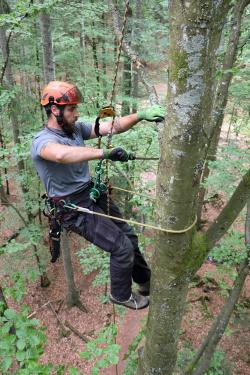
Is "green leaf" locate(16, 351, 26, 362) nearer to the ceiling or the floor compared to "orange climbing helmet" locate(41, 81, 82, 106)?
nearer to the floor

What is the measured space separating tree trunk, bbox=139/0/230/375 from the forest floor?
5674 mm

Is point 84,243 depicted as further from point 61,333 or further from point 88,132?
point 88,132

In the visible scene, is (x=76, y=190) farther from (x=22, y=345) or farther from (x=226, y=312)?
(x=226, y=312)

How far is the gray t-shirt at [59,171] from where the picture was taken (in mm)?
2975

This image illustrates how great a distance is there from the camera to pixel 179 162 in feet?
5.91

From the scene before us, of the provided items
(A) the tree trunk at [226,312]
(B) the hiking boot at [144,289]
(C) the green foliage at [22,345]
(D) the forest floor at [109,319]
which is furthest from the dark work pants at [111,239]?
(D) the forest floor at [109,319]

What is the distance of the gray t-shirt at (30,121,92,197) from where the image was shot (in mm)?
2975

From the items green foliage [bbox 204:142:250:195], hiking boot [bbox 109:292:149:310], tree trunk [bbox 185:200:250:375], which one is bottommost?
tree trunk [bbox 185:200:250:375]

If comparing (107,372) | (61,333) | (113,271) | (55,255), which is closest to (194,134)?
(113,271)

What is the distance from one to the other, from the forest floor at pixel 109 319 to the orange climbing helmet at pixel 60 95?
18.2ft

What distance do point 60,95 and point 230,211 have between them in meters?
1.84

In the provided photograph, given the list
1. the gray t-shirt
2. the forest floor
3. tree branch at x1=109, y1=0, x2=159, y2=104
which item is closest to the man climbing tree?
the gray t-shirt

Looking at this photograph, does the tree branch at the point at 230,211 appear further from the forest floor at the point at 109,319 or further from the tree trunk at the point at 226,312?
the forest floor at the point at 109,319

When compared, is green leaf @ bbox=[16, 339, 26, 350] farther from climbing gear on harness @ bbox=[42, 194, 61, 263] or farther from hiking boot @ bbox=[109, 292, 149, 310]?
climbing gear on harness @ bbox=[42, 194, 61, 263]
